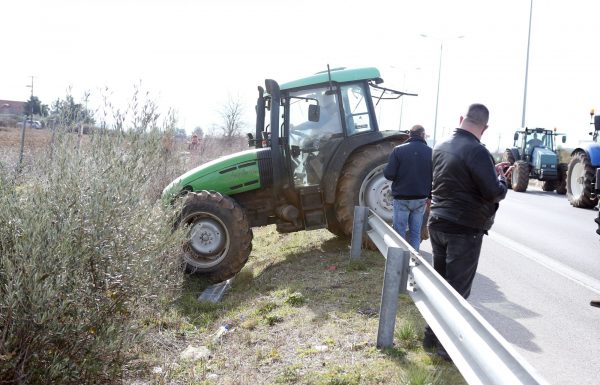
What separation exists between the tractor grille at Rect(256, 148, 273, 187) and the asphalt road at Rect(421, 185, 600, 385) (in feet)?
8.76

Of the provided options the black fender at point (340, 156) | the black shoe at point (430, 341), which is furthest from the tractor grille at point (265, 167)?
the black shoe at point (430, 341)

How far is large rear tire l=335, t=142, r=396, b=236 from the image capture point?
7.59 meters

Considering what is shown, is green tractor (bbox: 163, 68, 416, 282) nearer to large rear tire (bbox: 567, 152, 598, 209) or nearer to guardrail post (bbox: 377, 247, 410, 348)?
guardrail post (bbox: 377, 247, 410, 348)

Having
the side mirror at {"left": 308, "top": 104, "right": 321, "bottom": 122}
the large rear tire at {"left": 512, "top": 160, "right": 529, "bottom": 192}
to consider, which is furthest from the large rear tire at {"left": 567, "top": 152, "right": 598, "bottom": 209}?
the side mirror at {"left": 308, "top": 104, "right": 321, "bottom": 122}

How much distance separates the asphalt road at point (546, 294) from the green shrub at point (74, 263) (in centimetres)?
323

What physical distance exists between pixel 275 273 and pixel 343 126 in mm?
2224

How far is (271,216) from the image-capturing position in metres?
8.02

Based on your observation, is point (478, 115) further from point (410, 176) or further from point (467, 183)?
point (410, 176)

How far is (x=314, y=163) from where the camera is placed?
305 inches

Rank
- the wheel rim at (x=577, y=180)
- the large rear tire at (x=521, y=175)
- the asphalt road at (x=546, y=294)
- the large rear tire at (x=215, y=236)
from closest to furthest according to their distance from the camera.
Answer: the asphalt road at (x=546, y=294)
the large rear tire at (x=215, y=236)
the wheel rim at (x=577, y=180)
the large rear tire at (x=521, y=175)

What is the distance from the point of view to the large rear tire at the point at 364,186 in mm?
7594

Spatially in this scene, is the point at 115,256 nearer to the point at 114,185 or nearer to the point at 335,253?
the point at 114,185

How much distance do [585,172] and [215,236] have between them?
39.6 feet

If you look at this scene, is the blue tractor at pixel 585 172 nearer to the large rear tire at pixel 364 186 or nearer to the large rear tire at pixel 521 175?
the large rear tire at pixel 521 175
